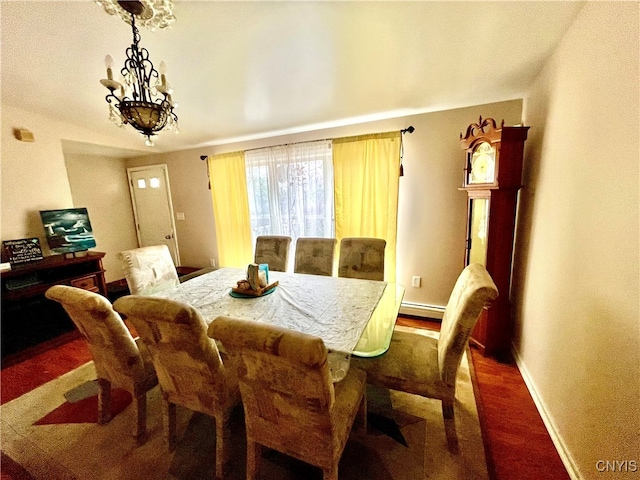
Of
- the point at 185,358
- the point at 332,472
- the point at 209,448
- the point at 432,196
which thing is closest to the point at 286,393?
the point at 332,472

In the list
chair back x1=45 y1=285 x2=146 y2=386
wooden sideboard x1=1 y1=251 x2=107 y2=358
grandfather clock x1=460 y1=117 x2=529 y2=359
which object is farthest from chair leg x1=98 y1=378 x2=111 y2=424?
grandfather clock x1=460 y1=117 x2=529 y2=359

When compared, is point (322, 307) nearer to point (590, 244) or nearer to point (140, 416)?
point (140, 416)

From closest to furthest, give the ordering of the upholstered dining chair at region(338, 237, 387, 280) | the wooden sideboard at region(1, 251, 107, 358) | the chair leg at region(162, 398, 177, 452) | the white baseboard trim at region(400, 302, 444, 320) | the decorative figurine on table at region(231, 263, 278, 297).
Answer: the chair leg at region(162, 398, 177, 452)
the decorative figurine on table at region(231, 263, 278, 297)
the upholstered dining chair at region(338, 237, 387, 280)
the wooden sideboard at region(1, 251, 107, 358)
the white baseboard trim at region(400, 302, 444, 320)

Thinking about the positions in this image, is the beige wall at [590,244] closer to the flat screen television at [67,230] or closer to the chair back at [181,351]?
the chair back at [181,351]

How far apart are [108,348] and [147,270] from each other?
1.08 meters

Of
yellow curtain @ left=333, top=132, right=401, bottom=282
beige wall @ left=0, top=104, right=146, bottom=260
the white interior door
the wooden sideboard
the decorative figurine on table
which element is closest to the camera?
the decorative figurine on table

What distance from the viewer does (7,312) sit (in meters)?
2.46

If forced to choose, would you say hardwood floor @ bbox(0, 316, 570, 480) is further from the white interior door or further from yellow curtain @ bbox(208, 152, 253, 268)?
the white interior door

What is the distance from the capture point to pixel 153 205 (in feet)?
14.2

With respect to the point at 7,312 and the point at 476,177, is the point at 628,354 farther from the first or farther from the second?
the point at 7,312

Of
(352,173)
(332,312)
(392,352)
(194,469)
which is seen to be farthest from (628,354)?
(352,173)

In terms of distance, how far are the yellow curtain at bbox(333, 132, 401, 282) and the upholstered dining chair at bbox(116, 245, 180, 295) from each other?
6.15 feet

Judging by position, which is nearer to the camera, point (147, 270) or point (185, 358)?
point (185, 358)

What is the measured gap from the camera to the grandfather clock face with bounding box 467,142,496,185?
78.1 inches
